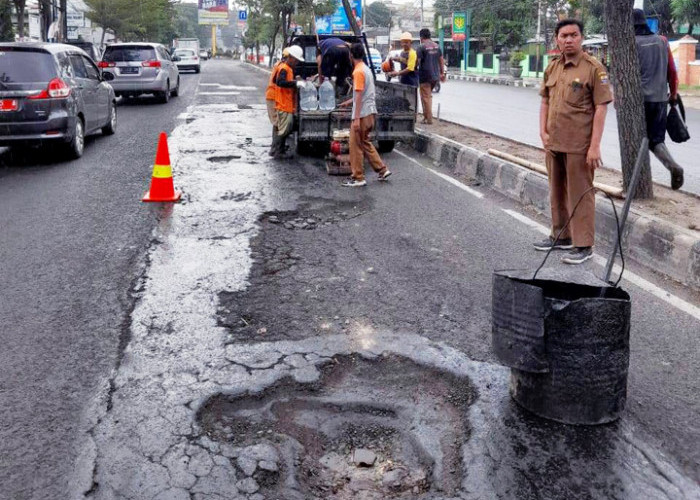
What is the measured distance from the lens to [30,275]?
5660 millimetres

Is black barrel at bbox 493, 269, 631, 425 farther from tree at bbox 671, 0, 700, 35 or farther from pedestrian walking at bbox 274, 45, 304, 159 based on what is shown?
tree at bbox 671, 0, 700, 35

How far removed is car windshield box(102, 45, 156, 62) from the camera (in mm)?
21438

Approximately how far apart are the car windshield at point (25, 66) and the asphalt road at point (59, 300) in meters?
1.22

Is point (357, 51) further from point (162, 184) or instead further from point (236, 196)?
point (162, 184)

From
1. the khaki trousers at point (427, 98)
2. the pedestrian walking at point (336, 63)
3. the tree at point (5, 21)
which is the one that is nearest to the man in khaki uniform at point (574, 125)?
the pedestrian walking at point (336, 63)

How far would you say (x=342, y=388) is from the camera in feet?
12.5

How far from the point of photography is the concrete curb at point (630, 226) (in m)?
5.70

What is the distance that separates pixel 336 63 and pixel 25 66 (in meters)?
4.45

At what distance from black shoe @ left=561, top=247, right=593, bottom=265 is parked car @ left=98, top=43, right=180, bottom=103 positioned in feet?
57.1

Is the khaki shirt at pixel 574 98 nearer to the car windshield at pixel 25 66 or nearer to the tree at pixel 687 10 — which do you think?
the car windshield at pixel 25 66

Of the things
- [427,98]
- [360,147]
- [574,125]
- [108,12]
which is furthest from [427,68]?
[108,12]

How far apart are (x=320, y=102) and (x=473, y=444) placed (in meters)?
8.61

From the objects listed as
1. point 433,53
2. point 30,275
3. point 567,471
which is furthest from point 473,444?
point 433,53

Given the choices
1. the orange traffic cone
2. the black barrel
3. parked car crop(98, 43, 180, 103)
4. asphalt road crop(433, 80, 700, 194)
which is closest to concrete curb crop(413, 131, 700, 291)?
asphalt road crop(433, 80, 700, 194)
